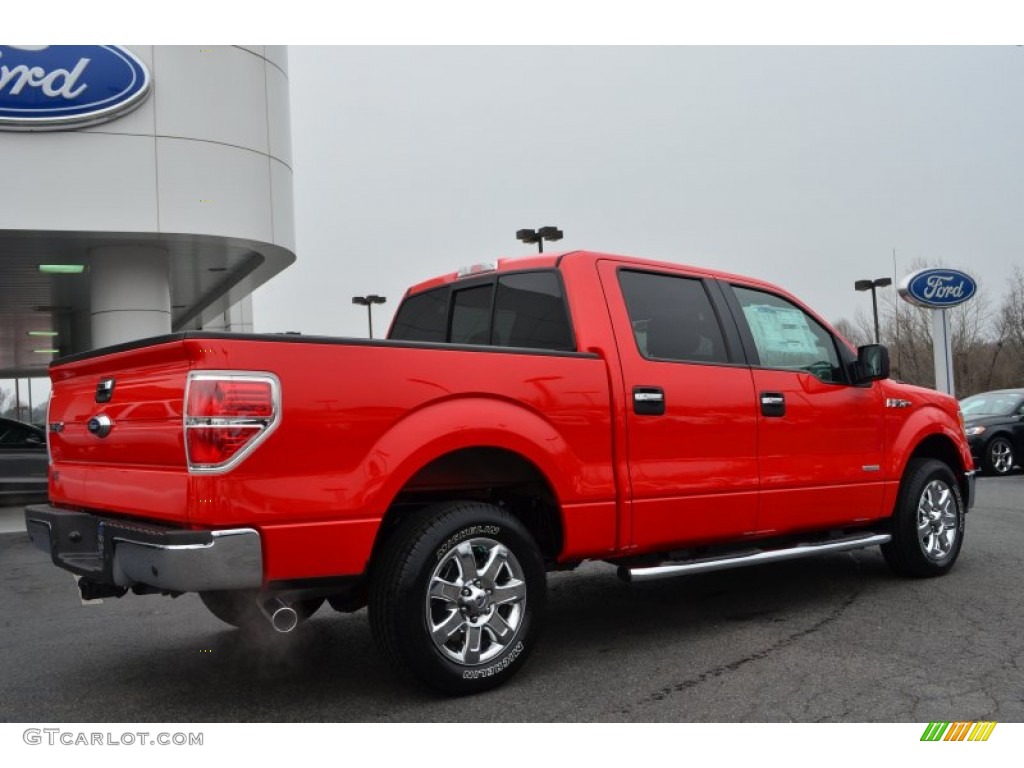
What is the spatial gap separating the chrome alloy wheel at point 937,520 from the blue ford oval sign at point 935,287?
15.3m

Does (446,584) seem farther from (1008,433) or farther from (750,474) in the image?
(1008,433)

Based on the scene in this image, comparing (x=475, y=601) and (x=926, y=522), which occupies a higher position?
(x=475, y=601)

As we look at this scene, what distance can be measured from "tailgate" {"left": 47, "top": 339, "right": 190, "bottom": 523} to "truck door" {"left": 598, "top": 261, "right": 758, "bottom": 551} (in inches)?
85.5

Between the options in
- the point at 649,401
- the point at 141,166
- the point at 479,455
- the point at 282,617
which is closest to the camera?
the point at 282,617

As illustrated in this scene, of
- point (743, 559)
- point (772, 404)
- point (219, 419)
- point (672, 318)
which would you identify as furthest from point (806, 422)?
point (219, 419)

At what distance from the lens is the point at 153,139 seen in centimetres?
1301

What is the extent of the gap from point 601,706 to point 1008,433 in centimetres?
1358

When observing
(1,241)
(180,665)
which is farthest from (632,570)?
(1,241)

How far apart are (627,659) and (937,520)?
3.03m

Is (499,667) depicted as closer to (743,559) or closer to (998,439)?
(743,559)

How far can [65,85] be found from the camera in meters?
12.5

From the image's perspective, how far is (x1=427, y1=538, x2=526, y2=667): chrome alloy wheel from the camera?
13.2 feet

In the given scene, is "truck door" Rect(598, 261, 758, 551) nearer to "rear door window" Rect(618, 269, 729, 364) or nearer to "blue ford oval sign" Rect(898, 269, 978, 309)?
"rear door window" Rect(618, 269, 729, 364)

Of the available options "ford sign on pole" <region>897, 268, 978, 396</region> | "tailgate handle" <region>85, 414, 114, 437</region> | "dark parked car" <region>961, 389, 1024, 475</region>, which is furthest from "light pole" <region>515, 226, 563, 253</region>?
"tailgate handle" <region>85, 414, 114, 437</region>
